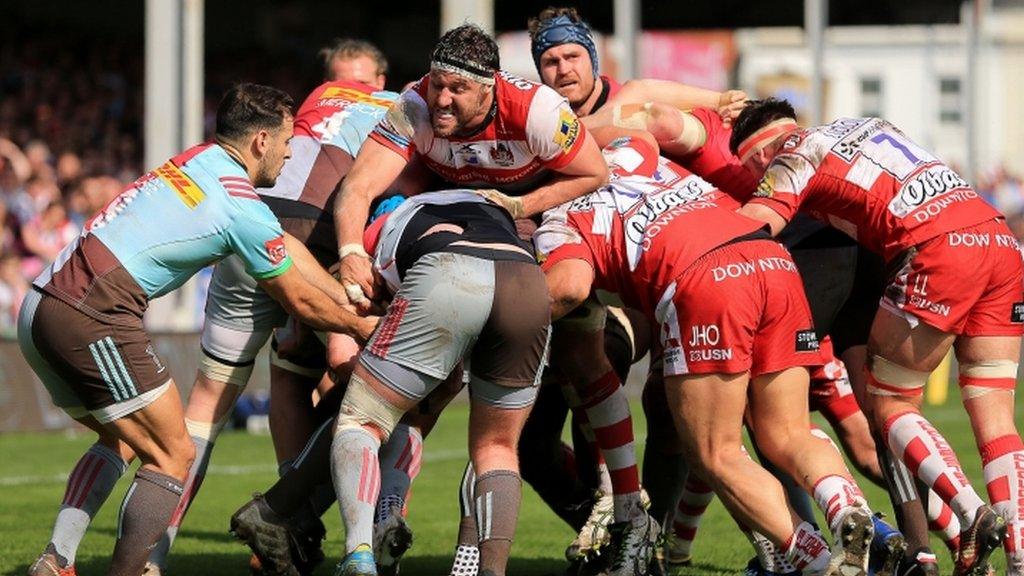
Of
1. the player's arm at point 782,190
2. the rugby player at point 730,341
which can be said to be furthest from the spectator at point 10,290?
the player's arm at point 782,190

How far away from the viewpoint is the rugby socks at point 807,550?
639cm

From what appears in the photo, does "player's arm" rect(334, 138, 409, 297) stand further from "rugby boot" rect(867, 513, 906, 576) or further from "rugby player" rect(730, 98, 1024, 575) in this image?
"rugby boot" rect(867, 513, 906, 576)

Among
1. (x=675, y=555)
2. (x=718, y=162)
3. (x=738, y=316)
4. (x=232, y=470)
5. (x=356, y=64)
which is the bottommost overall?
(x=232, y=470)

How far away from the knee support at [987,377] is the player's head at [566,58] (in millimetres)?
2181

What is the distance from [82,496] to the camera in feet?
22.8

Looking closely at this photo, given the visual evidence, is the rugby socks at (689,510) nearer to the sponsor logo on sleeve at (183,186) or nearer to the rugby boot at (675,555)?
the rugby boot at (675,555)

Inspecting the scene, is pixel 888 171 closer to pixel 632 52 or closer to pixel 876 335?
pixel 876 335

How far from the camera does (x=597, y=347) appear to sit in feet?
24.4

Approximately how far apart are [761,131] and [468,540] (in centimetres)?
216

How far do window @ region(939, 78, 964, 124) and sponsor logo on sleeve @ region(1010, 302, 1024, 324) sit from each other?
124 feet

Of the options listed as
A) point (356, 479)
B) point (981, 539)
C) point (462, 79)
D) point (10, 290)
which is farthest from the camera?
point (10, 290)

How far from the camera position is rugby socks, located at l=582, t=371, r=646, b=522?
7.46 metres

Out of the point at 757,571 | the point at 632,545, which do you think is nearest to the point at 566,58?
the point at 632,545

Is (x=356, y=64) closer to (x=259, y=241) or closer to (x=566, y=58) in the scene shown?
(x=566, y=58)
